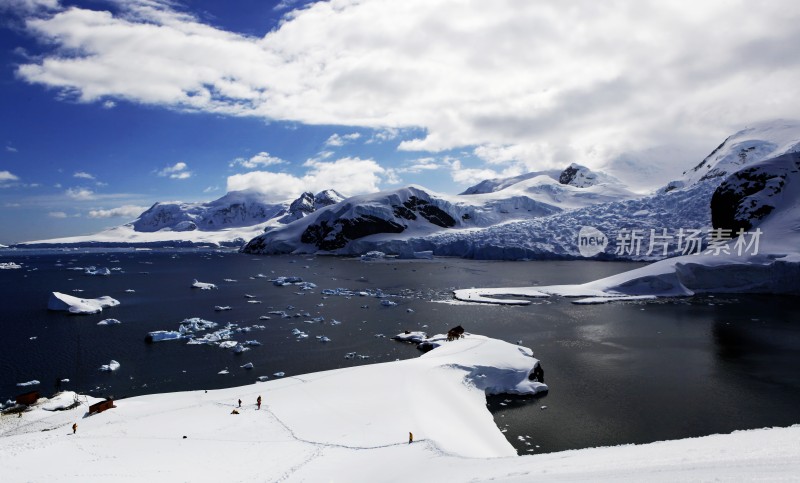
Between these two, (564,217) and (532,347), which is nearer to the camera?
(532,347)

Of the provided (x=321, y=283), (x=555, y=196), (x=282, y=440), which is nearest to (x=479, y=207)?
(x=555, y=196)

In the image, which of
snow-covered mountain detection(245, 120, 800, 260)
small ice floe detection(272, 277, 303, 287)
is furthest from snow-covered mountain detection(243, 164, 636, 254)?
small ice floe detection(272, 277, 303, 287)

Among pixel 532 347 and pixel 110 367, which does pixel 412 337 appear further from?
pixel 110 367

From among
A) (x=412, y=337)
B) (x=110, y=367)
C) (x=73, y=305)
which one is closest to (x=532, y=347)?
(x=412, y=337)

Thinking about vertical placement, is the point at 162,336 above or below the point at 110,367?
above

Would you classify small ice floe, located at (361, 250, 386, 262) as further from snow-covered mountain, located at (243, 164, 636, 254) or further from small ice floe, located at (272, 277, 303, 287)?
small ice floe, located at (272, 277, 303, 287)
